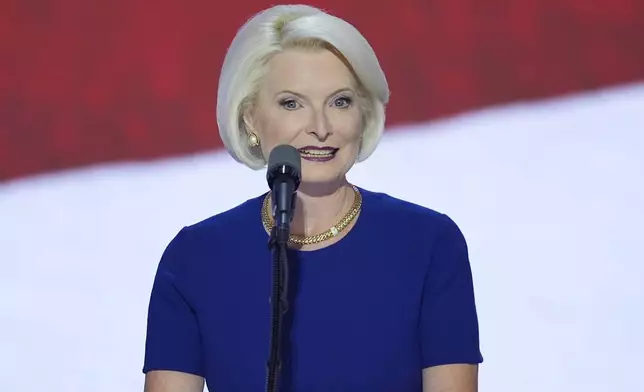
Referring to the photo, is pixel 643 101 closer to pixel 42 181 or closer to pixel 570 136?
pixel 570 136

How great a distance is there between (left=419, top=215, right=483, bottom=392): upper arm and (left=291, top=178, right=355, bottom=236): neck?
6.9 inches

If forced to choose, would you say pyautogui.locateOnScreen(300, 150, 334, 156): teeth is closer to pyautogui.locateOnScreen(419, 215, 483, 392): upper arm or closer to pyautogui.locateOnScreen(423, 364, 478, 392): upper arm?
pyautogui.locateOnScreen(419, 215, 483, 392): upper arm

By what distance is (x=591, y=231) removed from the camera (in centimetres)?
247

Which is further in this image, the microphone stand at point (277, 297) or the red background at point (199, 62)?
the red background at point (199, 62)

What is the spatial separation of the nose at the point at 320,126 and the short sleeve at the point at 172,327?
13.4 inches

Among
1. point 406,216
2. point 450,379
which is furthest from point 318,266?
point 450,379

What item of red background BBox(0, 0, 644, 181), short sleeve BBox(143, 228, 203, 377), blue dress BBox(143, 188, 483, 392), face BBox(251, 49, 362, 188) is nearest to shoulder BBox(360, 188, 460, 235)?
blue dress BBox(143, 188, 483, 392)

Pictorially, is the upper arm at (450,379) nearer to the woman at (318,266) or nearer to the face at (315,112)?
the woman at (318,266)

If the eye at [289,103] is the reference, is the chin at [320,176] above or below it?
below

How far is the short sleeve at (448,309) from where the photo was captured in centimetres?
179

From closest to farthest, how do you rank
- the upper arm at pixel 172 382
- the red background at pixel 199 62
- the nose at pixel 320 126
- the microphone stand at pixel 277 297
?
the microphone stand at pixel 277 297 → the nose at pixel 320 126 → the upper arm at pixel 172 382 → the red background at pixel 199 62

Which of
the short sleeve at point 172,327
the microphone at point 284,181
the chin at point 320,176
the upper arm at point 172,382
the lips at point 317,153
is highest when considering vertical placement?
the lips at point 317,153

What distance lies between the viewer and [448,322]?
5.91 feet

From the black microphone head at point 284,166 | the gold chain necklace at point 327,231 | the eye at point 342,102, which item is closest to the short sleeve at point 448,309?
the gold chain necklace at point 327,231
